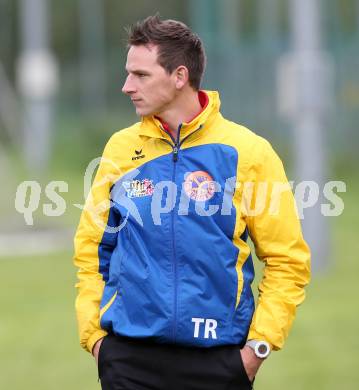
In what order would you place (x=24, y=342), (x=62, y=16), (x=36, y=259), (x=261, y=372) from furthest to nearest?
(x=62, y=16) < (x=36, y=259) < (x=24, y=342) < (x=261, y=372)

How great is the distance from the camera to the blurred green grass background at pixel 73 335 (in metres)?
7.74

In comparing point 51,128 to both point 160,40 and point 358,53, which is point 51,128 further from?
point 160,40

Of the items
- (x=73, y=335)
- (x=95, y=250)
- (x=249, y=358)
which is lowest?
(x=73, y=335)

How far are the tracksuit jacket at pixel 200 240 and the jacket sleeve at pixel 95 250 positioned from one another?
11 mm

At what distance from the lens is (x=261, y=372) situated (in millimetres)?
7945

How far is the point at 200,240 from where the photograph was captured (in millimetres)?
4203

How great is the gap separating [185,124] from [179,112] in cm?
11

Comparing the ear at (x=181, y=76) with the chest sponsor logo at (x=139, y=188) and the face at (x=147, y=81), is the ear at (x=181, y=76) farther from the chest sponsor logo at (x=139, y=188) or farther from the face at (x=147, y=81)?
the chest sponsor logo at (x=139, y=188)

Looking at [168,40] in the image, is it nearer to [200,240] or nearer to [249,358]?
[200,240]

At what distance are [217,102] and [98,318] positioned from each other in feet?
3.03

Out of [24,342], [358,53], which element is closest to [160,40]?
[24,342]

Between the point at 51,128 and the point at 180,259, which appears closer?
the point at 180,259

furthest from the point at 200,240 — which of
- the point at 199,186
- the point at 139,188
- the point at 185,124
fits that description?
the point at 185,124

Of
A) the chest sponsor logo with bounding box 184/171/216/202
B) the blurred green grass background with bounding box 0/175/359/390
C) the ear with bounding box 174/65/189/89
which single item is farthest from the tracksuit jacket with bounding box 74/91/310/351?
the blurred green grass background with bounding box 0/175/359/390
